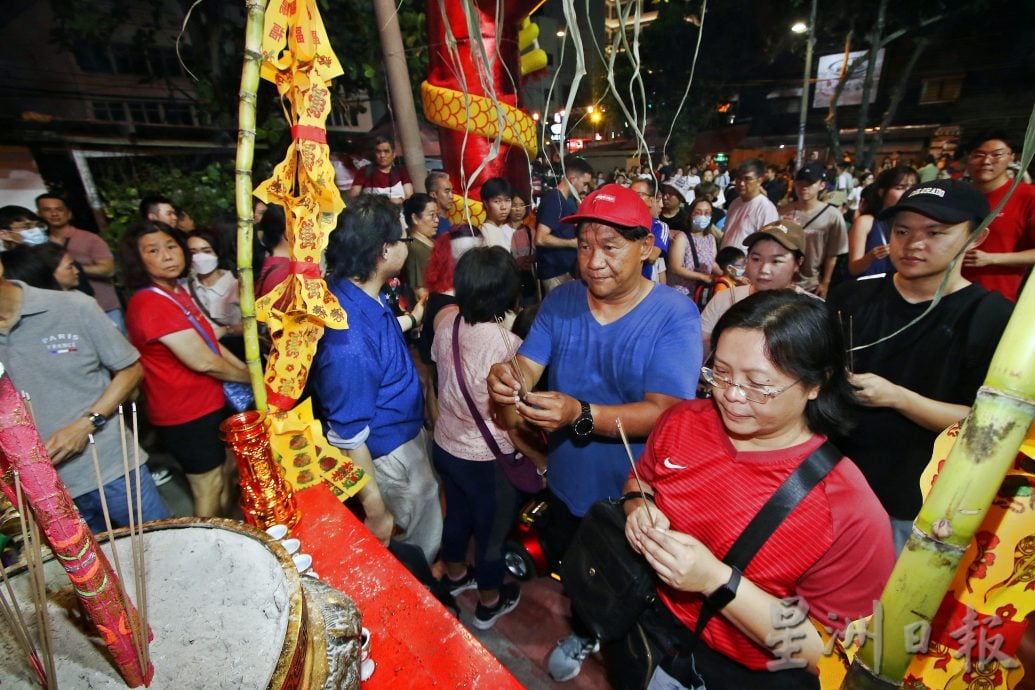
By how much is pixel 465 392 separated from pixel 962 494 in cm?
196

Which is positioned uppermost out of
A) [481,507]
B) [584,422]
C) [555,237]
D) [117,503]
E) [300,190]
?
[300,190]

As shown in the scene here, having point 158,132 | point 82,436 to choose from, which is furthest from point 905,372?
point 158,132

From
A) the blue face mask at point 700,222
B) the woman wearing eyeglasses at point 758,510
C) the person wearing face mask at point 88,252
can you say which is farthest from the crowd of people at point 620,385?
the blue face mask at point 700,222

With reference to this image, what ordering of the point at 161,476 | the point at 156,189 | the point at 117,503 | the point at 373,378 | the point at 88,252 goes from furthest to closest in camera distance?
the point at 156,189 → the point at 88,252 → the point at 161,476 → the point at 117,503 → the point at 373,378

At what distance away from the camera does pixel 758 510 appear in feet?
4.09

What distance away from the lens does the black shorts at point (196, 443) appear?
104 inches

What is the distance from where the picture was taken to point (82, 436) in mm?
2068

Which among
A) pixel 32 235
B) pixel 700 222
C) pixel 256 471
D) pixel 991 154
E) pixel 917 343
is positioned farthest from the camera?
pixel 700 222

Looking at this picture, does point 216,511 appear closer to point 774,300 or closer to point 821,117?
point 774,300

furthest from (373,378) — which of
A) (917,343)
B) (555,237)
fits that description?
(555,237)

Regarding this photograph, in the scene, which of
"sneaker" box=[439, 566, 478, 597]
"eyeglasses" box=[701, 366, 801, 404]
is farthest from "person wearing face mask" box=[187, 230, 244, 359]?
"eyeglasses" box=[701, 366, 801, 404]

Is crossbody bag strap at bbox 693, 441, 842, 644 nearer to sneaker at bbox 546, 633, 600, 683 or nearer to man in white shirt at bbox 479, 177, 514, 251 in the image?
sneaker at bbox 546, 633, 600, 683

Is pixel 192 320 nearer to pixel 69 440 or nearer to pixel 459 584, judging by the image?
pixel 69 440

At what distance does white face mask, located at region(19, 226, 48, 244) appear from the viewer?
11.3ft
